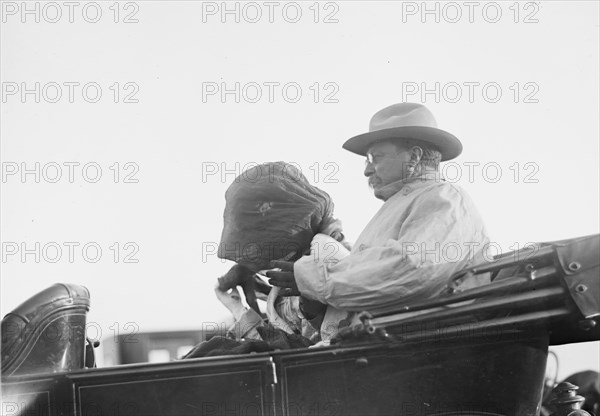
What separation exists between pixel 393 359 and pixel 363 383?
0.53ft

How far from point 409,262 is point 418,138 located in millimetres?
828

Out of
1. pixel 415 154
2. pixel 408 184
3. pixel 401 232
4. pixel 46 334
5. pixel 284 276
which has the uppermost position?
pixel 415 154

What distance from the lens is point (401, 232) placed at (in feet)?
14.9

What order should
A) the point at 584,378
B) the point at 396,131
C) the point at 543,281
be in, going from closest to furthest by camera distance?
1. the point at 543,281
2. the point at 396,131
3. the point at 584,378

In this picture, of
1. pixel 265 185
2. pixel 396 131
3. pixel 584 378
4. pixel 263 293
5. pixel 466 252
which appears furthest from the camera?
pixel 584 378

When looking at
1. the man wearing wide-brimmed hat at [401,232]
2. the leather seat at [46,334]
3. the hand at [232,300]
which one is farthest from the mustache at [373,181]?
the leather seat at [46,334]

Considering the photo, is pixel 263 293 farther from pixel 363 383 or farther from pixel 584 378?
pixel 584 378

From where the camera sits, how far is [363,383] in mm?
4098

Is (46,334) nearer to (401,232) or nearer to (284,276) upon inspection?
(284,276)

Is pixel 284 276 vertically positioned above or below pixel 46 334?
above

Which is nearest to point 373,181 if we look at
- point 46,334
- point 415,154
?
point 415,154

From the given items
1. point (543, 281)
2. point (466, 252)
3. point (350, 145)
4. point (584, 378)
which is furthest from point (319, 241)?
point (584, 378)

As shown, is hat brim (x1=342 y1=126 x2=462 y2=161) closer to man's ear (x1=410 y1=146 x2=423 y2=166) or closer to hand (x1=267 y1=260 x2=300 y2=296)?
man's ear (x1=410 y1=146 x2=423 y2=166)

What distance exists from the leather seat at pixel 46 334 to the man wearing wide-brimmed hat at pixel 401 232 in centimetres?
93
